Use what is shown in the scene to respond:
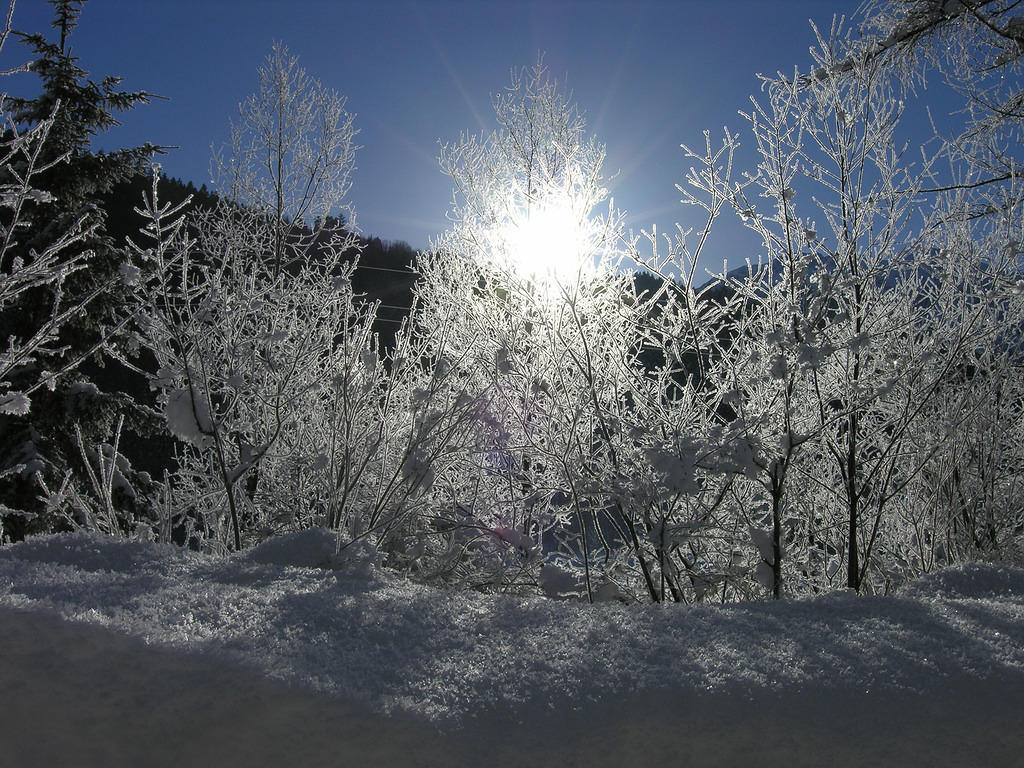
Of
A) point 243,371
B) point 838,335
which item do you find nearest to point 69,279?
point 243,371

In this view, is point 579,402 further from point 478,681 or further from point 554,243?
point 478,681

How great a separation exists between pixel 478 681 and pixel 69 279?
854 centimetres

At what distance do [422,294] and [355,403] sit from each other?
2.73 meters

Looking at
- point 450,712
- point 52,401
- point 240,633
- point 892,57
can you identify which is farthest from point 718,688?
point 52,401

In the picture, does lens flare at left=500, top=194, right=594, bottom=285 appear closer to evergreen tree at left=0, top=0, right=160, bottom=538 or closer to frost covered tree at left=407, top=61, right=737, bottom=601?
frost covered tree at left=407, top=61, right=737, bottom=601

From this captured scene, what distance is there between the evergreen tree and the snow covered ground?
7.26m

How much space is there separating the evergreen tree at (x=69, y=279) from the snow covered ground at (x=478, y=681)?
23.8 ft

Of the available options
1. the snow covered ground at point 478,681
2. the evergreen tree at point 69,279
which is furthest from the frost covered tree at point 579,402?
the evergreen tree at point 69,279

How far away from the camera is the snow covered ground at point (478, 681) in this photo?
1062 millimetres

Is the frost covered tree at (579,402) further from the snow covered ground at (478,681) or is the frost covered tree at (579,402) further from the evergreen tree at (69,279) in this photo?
the evergreen tree at (69,279)

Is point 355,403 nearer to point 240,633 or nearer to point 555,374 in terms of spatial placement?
point 555,374

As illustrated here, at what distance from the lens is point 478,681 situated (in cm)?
125

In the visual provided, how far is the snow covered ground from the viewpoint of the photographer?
106 cm

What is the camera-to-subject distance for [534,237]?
321 centimetres
